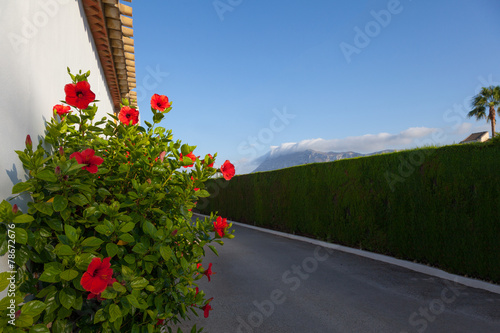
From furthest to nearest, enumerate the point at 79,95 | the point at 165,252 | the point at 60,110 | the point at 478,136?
the point at 478,136
the point at 60,110
the point at 79,95
the point at 165,252

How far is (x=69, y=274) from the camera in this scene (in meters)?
1.67

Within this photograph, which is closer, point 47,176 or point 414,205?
point 47,176

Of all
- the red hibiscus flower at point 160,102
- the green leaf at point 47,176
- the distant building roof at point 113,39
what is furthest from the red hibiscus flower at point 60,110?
the distant building roof at point 113,39

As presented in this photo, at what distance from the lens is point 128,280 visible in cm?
188

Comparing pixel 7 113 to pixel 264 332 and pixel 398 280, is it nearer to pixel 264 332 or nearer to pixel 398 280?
pixel 264 332

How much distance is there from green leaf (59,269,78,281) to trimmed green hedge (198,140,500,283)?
7483mm

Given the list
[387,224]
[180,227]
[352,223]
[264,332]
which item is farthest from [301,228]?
[180,227]

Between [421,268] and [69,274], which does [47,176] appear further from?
[421,268]

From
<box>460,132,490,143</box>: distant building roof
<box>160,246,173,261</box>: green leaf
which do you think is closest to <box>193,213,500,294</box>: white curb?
<box>160,246,173,261</box>: green leaf

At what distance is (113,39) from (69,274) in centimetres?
612

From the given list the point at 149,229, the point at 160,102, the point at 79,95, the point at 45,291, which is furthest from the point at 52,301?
the point at 160,102

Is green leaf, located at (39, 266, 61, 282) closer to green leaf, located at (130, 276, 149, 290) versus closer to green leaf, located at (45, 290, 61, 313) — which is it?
green leaf, located at (45, 290, 61, 313)

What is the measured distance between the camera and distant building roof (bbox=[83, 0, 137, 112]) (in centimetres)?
533

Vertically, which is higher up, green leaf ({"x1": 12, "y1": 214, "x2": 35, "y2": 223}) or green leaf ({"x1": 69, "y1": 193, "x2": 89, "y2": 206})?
green leaf ({"x1": 69, "y1": 193, "x2": 89, "y2": 206})
